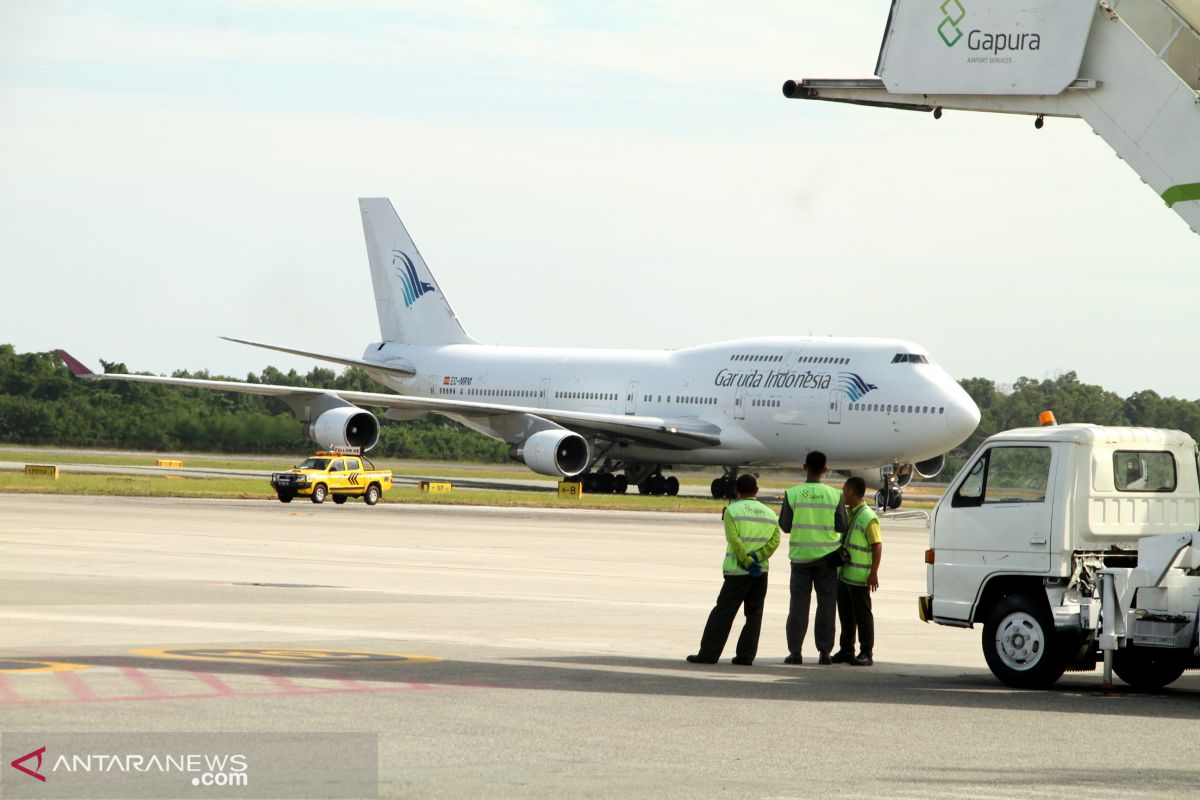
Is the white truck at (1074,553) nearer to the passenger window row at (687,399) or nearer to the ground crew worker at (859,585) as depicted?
the ground crew worker at (859,585)

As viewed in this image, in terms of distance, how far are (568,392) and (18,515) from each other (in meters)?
23.1

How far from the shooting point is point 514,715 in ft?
36.9

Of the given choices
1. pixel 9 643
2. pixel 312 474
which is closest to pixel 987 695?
pixel 9 643

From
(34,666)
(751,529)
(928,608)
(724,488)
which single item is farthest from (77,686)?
(724,488)

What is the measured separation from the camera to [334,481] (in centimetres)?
4147

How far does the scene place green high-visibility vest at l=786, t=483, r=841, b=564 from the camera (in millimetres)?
15086

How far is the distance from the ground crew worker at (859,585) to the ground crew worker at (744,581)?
2.35 ft

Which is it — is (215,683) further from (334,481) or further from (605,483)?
(605,483)

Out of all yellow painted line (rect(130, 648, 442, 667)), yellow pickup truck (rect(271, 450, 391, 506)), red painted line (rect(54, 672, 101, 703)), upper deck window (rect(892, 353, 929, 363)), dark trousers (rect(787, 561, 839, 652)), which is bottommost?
red painted line (rect(54, 672, 101, 703))

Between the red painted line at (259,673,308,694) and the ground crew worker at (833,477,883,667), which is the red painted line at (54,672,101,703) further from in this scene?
the ground crew worker at (833,477,883,667)

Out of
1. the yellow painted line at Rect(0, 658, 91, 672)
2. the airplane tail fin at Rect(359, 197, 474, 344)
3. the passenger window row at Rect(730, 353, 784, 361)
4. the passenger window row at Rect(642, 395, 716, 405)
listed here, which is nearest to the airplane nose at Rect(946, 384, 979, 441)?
the passenger window row at Rect(730, 353, 784, 361)

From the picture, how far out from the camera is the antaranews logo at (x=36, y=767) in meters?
8.71

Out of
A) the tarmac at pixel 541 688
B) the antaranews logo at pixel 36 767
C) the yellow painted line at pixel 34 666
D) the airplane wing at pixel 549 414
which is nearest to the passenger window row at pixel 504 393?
the airplane wing at pixel 549 414

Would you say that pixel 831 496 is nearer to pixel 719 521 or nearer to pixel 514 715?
pixel 514 715
